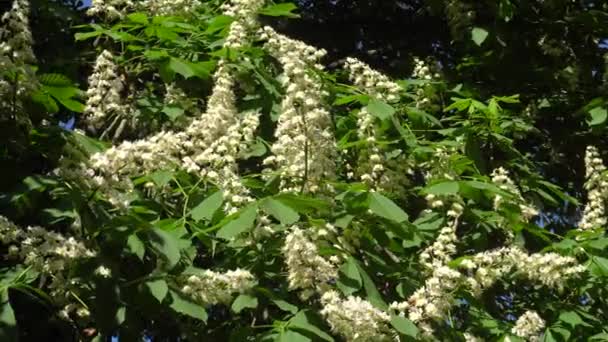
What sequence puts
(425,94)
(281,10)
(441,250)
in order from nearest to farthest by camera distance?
1. (441,250)
2. (281,10)
3. (425,94)

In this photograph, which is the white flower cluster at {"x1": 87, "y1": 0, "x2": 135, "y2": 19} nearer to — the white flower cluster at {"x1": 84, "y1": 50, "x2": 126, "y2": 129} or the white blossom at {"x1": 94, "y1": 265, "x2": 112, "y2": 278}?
the white flower cluster at {"x1": 84, "y1": 50, "x2": 126, "y2": 129}

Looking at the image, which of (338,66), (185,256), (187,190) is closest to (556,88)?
(338,66)

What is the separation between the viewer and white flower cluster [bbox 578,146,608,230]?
427cm

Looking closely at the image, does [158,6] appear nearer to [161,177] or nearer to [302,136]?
[161,177]

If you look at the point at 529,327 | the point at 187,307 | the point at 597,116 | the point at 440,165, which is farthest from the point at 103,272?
the point at 597,116

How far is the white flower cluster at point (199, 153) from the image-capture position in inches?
107

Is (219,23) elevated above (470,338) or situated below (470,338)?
above

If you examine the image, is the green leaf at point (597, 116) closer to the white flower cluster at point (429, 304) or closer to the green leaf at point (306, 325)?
the white flower cluster at point (429, 304)

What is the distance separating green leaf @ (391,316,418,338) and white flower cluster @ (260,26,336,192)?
0.59 m

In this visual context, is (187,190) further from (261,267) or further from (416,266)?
(416,266)

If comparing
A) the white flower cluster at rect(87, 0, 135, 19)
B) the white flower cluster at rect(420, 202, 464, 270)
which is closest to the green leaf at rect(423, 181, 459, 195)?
the white flower cluster at rect(420, 202, 464, 270)

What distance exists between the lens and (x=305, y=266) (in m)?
2.71

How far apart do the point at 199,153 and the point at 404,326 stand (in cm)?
110

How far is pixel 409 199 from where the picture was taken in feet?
13.9
